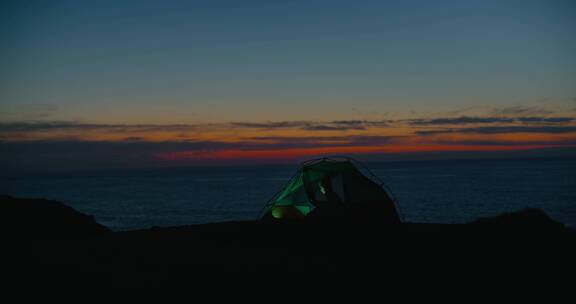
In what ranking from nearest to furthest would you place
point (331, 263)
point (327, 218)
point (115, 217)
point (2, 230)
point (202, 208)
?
point (331, 263) < point (327, 218) < point (2, 230) < point (115, 217) < point (202, 208)

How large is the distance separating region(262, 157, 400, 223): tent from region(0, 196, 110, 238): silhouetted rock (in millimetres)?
10187

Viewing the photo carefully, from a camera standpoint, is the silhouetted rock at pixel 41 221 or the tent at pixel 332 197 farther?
the silhouetted rock at pixel 41 221

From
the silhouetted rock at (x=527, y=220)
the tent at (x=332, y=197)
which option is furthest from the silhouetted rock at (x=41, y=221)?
the silhouetted rock at (x=527, y=220)

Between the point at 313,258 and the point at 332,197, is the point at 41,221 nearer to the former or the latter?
the point at 332,197

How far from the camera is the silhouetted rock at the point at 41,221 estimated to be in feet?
69.1

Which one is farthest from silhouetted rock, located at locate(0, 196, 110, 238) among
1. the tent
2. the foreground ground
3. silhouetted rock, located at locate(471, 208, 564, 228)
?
silhouetted rock, located at locate(471, 208, 564, 228)

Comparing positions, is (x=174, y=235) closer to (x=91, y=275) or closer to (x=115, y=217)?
(x=91, y=275)

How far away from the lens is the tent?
17.1 meters

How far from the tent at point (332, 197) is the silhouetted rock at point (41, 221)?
33.4 ft

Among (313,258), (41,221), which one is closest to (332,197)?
(313,258)

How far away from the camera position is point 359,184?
17.7 meters

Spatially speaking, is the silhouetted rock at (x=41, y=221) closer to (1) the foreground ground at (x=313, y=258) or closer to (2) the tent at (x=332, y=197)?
(1) the foreground ground at (x=313, y=258)

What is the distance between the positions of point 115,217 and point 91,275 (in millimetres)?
55121

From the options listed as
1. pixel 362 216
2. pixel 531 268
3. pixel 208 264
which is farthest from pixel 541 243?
pixel 208 264
